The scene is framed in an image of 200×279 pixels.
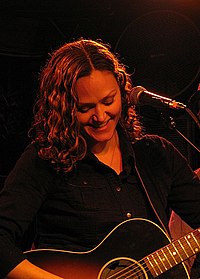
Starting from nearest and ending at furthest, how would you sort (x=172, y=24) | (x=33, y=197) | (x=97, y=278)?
(x=97, y=278) → (x=33, y=197) → (x=172, y=24)

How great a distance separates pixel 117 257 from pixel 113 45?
1931 mm

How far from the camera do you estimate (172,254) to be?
2.40 metres

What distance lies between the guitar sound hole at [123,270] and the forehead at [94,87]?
70 centimetres

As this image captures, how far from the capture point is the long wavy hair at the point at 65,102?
255 cm

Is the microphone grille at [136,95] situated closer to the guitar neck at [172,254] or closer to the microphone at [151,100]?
the microphone at [151,100]

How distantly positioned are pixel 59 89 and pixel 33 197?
19.9 inches

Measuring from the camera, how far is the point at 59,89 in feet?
8.55

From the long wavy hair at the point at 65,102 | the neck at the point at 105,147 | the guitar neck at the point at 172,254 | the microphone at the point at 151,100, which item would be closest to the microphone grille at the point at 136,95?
the microphone at the point at 151,100

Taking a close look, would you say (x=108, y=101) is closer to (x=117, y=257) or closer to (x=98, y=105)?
(x=98, y=105)

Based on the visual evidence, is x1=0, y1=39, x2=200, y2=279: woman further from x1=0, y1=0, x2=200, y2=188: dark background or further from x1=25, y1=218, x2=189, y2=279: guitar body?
x1=0, y1=0, x2=200, y2=188: dark background

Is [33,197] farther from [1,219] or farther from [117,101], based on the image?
[117,101]

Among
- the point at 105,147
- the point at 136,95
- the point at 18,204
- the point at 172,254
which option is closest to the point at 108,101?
the point at 136,95

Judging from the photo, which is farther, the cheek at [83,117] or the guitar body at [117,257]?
the cheek at [83,117]

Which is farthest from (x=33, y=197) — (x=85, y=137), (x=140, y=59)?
(x=140, y=59)
